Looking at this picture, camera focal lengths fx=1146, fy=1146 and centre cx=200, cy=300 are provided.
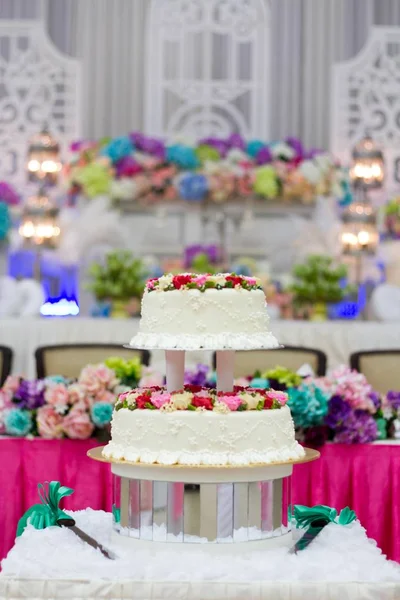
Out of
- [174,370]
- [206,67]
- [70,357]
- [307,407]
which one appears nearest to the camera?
[174,370]

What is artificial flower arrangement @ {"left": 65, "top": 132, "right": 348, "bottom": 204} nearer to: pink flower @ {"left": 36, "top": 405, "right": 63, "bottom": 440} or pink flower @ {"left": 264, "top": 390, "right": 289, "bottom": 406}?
pink flower @ {"left": 36, "top": 405, "right": 63, "bottom": 440}

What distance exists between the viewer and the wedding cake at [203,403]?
2.62m

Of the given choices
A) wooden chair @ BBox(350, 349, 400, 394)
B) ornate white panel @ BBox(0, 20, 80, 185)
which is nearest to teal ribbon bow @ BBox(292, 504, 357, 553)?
wooden chair @ BBox(350, 349, 400, 394)

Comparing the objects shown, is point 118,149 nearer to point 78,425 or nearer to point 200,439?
point 78,425

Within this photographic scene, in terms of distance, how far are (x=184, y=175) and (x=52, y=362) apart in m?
3.46

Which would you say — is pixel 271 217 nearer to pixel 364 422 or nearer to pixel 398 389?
pixel 398 389

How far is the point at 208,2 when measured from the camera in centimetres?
963

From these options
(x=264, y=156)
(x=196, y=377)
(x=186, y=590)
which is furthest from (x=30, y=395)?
(x=264, y=156)

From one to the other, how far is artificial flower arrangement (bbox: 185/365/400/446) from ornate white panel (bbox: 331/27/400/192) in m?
5.26

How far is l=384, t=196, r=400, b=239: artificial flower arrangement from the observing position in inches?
346

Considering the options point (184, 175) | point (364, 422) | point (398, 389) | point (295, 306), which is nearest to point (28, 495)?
point (364, 422)

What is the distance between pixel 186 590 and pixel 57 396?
5.83ft

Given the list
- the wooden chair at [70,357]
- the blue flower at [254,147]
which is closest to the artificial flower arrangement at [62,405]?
the wooden chair at [70,357]

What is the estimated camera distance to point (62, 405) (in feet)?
13.3
